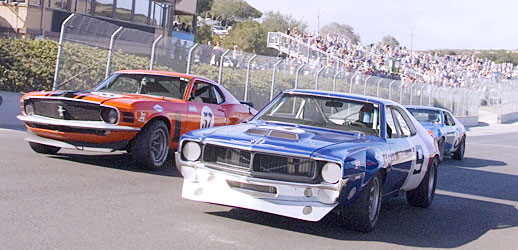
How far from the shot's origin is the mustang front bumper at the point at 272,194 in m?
6.04

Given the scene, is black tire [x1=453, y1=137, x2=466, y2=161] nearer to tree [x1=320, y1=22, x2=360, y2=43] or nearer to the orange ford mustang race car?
the orange ford mustang race car

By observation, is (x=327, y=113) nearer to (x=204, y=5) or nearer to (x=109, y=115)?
(x=109, y=115)

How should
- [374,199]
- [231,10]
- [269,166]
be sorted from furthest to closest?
[231,10]
[374,199]
[269,166]

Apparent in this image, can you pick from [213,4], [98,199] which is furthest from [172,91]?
Answer: [213,4]

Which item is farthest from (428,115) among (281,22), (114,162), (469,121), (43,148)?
Result: (281,22)

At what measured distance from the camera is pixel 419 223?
771 centimetres

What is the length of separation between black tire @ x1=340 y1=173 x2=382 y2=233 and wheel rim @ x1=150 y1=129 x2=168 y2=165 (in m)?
3.56

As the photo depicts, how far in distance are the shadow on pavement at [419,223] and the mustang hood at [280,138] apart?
2.80 ft

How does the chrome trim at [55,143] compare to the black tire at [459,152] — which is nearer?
the chrome trim at [55,143]

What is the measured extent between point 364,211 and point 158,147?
3.84 m

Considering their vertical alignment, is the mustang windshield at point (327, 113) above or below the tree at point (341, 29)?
below

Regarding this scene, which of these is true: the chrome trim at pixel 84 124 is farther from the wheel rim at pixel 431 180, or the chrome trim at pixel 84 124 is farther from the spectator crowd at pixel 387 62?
the spectator crowd at pixel 387 62

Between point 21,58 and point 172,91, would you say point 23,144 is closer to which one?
point 172,91

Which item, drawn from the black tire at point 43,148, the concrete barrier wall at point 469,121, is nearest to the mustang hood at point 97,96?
the black tire at point 43,148
